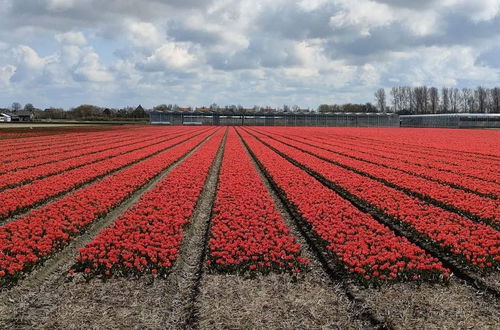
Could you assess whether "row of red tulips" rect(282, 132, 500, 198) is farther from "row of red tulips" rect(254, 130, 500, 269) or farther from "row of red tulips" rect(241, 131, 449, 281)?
"row of red tulips" rect(241, 131, 449, 281)

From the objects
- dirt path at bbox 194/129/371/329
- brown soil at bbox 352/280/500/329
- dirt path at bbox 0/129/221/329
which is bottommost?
brown soil at bbox 352/280/500/329

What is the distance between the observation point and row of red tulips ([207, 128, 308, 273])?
9047mm

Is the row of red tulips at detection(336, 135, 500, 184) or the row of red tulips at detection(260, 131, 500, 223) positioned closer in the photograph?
the row of red tulips at detection(260, 131, 500, 223)

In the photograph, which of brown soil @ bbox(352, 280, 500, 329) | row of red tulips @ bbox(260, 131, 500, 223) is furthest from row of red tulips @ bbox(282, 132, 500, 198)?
brown soil @ bbox(352, 280, 500, 329)

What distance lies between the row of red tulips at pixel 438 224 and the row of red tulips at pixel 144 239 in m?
6.03

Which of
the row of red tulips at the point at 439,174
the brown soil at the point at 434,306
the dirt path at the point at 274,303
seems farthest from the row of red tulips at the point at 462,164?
the dirt path at the point at 274,303

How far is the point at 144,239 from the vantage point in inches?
394

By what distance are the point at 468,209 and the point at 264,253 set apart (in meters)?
7.19

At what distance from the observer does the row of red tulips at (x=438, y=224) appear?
9438 mm

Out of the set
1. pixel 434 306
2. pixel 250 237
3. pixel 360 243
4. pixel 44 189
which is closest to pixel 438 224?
pixel 360 243

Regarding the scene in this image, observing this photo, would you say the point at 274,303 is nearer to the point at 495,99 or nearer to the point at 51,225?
the point at 51,225

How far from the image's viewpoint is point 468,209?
13039 millimetres

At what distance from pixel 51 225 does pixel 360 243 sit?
7812 mm

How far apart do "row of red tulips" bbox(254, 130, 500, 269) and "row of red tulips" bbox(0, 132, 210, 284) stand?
28.3 feet
